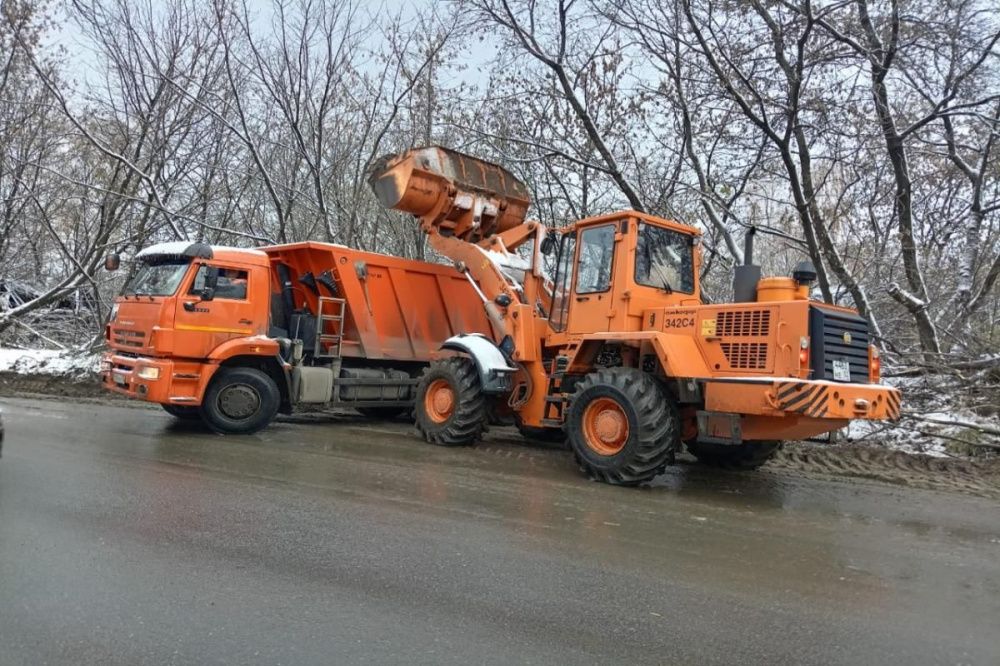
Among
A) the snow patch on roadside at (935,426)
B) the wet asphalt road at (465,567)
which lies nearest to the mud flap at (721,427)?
the wet asphalt road at (465,567)

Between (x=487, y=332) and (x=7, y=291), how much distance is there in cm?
1786

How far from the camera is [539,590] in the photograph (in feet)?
14.5

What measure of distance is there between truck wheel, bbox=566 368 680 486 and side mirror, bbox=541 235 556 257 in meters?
2.43

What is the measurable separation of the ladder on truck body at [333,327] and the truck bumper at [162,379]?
183 centimetres

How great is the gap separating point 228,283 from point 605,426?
580cm

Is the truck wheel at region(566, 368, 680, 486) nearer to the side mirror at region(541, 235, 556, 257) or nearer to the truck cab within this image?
the side mirror at region(541, 235, 556, 257)

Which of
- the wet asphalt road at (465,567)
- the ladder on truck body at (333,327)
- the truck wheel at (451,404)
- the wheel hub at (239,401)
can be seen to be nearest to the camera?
the wet asphalt road at (465,567)

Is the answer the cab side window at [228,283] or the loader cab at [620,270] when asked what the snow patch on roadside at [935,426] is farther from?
the cab side window at [228,283]

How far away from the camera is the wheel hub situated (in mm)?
10383

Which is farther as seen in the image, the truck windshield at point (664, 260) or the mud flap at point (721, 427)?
the truck windshield at point (664, 260)

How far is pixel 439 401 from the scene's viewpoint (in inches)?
407

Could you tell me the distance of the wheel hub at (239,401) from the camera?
34.1ft

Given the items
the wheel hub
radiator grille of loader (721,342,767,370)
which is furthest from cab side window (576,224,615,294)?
the wheel hub

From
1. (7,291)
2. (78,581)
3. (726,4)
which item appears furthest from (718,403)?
(7,291)
